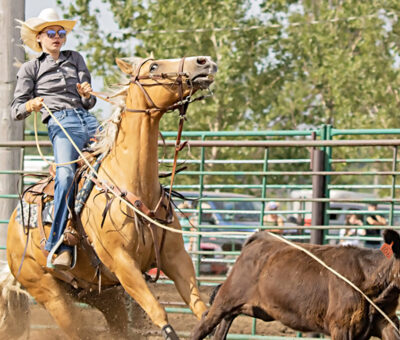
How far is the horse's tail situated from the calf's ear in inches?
144

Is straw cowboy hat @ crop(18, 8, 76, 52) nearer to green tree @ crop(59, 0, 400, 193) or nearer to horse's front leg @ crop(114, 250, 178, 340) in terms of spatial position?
horse's front leg @ crop(114, 250, 178, 340)

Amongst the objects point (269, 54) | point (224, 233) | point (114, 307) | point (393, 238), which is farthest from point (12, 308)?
point (269, 54)

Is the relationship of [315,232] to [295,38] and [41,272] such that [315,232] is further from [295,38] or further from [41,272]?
[295,38]

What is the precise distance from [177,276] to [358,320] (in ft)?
4.68

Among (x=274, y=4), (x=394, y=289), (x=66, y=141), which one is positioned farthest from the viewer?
(x=274, y=4)

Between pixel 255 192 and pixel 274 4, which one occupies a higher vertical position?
pixel 274 4

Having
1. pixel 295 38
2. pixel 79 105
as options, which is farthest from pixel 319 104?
pixel 79 105

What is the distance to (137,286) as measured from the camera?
19.0 ft

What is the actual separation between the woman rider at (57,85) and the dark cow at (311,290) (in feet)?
5.47

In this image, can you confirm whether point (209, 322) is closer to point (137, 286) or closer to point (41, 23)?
point (137, 286)

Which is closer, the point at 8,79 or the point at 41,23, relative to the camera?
the point at 41,23

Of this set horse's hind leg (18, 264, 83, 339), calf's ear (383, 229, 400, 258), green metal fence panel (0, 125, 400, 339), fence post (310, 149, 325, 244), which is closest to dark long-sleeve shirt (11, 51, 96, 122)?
green metal fence panel (0, 125, 400, 339)

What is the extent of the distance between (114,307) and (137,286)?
1398 millimetres

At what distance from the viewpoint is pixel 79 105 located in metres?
6.74
